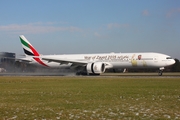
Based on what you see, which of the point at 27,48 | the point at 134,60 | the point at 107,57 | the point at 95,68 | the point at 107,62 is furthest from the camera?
the point at 27,48

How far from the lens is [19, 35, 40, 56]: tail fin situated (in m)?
57.9

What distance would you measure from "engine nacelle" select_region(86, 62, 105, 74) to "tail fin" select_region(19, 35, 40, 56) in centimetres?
1527

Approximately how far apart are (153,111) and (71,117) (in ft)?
8.72

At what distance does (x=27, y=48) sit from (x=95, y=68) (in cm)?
1896

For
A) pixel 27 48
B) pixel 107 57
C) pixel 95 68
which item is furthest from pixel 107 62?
pixel 27 48

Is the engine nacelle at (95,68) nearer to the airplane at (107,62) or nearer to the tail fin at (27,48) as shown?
the airplane at (107,62)

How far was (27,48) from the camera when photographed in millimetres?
58875

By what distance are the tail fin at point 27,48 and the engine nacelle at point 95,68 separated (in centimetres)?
1527

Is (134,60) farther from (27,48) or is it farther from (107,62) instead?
(27,48)

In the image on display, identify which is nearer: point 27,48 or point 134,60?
point 134,60

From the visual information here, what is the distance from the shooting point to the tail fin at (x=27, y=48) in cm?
5794

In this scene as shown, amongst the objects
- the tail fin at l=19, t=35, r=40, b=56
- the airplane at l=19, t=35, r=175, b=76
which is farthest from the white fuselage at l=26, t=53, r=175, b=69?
the tail fin at l=19, t=35, r=40, b=56

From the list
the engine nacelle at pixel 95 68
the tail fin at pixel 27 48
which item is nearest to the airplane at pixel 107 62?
the engine nacelle at pixel 95 68

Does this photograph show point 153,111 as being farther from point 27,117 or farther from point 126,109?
point 27,117
